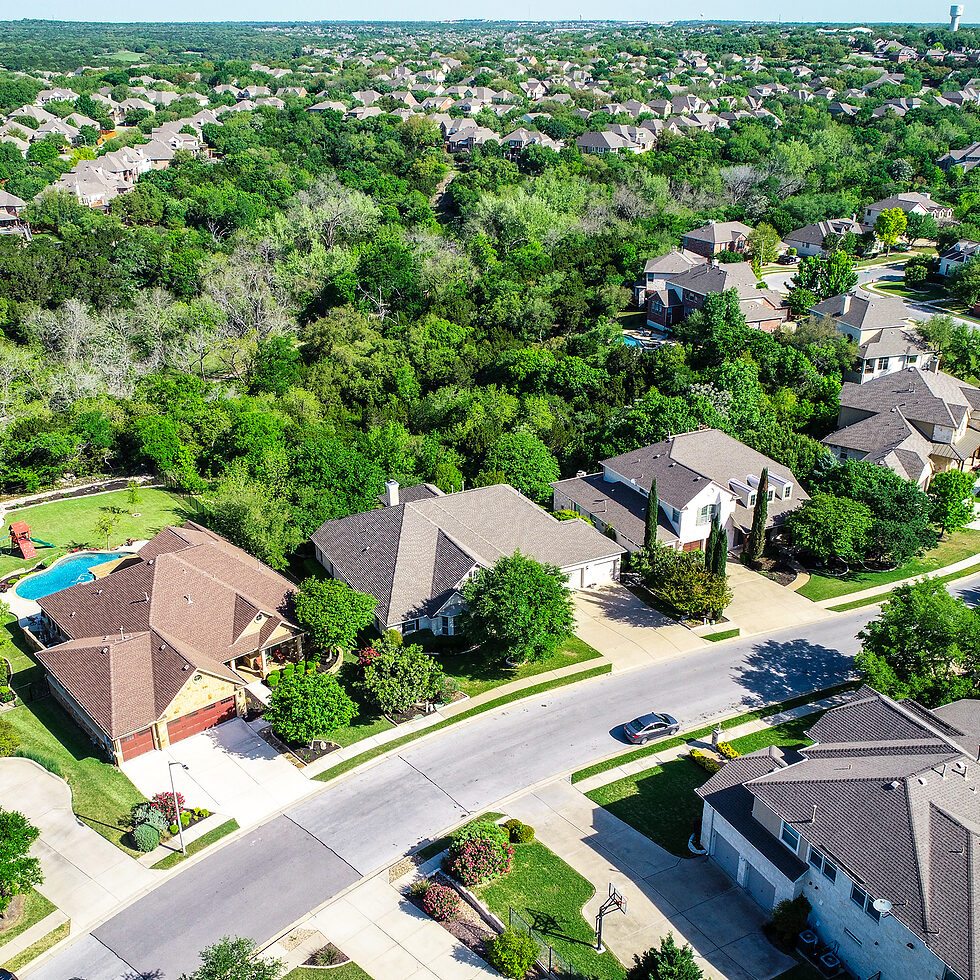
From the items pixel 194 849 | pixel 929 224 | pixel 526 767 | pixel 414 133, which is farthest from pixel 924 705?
pixel 414 133

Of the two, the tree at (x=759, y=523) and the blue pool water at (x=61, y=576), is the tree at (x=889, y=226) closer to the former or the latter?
the tree at (x=759, y=523)

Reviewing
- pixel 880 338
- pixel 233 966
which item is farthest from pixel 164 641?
pixel 880 338

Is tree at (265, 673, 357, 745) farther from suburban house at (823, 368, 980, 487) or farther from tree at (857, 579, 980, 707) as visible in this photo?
suburban house at (823, 368, 980, 487)

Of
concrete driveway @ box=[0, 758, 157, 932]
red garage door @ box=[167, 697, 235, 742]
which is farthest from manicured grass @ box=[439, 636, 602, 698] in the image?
concrete driveway @ box=[0, 758, 157, 932]

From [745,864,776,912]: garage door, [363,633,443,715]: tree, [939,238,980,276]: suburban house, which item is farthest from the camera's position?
[939,238,980,276]: suburban house

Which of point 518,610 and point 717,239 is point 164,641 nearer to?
point 518,610

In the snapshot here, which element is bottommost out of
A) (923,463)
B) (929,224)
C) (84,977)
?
(84,977)

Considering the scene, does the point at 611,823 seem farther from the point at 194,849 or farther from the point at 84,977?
the point at 84,977
